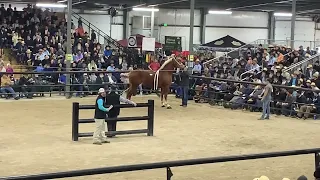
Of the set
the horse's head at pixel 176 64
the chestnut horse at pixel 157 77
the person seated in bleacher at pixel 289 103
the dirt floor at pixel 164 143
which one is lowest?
the dirt floor at pixel 164 143

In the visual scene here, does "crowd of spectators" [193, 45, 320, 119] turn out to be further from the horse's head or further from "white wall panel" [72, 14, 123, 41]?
"white wall panel" [72, 14, 123, 41]

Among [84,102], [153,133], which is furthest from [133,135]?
[84,102]

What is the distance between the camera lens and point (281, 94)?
56.6 ft

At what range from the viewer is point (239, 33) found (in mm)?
42219

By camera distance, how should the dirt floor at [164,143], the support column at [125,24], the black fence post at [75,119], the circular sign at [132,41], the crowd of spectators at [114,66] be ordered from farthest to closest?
the support column at [125,24], the circular sign at [132,41], the crowd of spectators at [114,66], the black fence post at [75,119], the dirt floor at [164,143]

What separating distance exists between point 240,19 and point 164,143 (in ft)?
108

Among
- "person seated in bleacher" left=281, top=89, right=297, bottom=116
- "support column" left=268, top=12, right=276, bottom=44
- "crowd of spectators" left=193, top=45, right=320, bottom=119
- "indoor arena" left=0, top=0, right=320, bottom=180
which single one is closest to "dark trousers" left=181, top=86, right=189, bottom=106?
"indoor arena" left=0, top=0, right=320, bottom=180

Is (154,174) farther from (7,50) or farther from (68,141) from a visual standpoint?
(7,50)

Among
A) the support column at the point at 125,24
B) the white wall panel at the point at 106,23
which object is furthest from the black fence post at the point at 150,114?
the white wall panel at the point at 106,23

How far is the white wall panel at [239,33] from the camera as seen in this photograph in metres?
41.7

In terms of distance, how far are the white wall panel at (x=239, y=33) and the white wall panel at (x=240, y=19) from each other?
442mm

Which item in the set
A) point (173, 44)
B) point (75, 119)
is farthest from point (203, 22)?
point (75, 119)

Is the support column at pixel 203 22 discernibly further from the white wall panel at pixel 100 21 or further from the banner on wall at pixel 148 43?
the banner on wall at pixel 148 43

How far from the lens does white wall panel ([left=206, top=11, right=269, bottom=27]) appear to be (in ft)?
137
